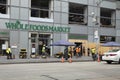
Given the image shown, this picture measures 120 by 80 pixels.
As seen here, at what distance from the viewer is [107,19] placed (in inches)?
2111

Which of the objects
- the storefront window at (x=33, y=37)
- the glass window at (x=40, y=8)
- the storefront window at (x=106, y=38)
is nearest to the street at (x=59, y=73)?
the storefront window at (x=33, y=37)

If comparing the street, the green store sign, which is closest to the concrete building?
the green store sign

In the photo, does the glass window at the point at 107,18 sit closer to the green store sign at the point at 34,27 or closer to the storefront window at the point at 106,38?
the storefront window at the point at 106,38

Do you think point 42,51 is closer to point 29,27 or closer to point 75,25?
point 29,27

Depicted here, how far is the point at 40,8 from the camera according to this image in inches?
1726

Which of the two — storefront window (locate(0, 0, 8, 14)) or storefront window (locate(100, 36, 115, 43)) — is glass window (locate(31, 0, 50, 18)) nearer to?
storefront window (locate(0, 0, 8, 14))

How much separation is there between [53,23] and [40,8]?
2.85 metres

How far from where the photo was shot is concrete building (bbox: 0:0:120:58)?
39.4 metres

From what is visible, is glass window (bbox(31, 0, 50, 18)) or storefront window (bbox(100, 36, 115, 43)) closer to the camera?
glass window (bbox(31, 0, 50, 18))

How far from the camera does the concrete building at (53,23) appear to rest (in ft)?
129

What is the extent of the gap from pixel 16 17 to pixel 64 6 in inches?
337

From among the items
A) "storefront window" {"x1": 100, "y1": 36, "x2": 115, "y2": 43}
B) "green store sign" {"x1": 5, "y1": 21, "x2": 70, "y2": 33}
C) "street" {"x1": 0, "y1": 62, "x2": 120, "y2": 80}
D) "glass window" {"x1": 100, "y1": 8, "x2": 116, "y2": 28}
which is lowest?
"street" {"x1": 0, "y1": 62, "x2": 120, "y2": 80}

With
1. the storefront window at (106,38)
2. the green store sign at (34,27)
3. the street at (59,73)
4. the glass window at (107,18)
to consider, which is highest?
the glass window at (107,18)

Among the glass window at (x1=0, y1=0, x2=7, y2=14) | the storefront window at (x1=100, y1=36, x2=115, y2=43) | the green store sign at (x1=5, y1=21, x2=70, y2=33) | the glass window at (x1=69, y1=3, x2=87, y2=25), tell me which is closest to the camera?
the glass window at (x1=0, y1=0, x2=7, y2=14)
